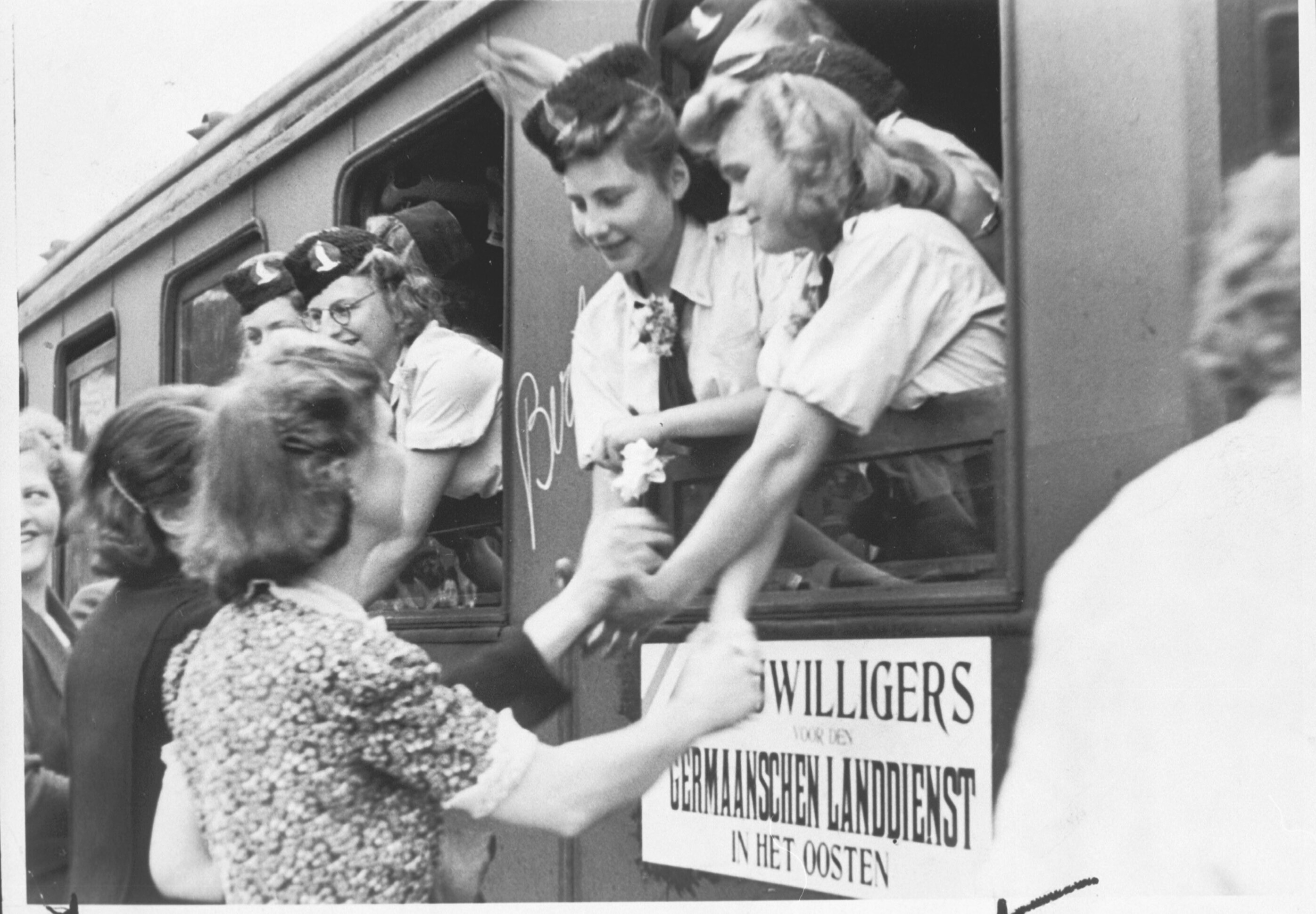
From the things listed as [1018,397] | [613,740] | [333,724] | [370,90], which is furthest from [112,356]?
[1018,397]

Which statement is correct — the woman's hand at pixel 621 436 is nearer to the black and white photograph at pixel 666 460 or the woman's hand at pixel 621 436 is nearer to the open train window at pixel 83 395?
the black and white photograph at pixel 666 460

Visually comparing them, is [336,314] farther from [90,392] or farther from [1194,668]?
[1194,668]

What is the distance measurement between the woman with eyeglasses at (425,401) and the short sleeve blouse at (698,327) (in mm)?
223

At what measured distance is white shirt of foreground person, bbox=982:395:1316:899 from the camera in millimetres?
2631

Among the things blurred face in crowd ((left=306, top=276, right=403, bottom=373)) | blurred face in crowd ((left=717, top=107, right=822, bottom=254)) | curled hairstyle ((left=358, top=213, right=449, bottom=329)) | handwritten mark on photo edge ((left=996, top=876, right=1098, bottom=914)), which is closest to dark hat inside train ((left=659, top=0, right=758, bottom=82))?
blurred face in crowd ((left=717, top=107, right=822, bottom=254))

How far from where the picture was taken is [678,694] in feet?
9.87

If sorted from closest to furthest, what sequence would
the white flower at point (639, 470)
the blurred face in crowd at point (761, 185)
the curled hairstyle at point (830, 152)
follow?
the curled hairstyle at point (830, 152) → the blurred face in crowd at point (761, 185) → the white flower at point (639, 470)

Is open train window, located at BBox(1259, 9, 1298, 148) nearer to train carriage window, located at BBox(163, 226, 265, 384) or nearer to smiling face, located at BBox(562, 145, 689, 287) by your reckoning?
smiling face, located at BBox(562, 145, 689, 287)

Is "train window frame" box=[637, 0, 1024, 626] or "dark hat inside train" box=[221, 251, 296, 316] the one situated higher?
"dark hat inside train" box=[221, 251, 296, 316]

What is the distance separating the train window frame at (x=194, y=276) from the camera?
3590mm

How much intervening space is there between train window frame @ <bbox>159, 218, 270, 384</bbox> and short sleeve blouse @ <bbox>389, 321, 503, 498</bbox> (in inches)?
20.9

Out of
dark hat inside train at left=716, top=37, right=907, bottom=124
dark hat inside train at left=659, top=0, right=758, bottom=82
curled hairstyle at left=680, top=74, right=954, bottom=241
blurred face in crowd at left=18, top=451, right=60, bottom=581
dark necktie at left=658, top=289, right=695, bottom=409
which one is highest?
dark hat inside train at left=659, top=0, right=758, bottom=82

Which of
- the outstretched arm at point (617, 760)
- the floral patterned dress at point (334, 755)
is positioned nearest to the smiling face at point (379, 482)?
the floral patterned dress at point (334, 755)

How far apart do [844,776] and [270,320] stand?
1.49 meters
